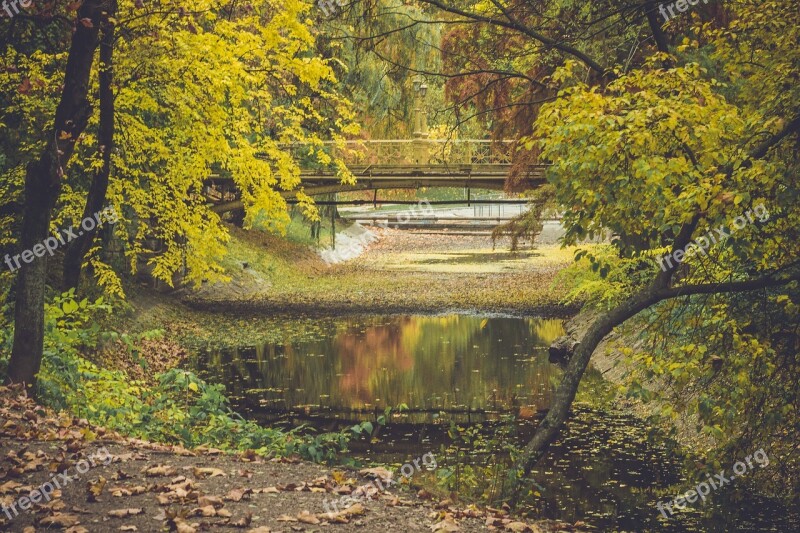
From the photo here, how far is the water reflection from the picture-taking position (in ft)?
51.8

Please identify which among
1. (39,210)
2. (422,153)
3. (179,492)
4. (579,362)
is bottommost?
(179,492)

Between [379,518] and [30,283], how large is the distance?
4869 millimetres

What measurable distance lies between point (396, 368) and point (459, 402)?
3.27 metres

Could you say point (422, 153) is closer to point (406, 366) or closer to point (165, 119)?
point (406, 366)

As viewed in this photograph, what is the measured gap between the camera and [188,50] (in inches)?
550

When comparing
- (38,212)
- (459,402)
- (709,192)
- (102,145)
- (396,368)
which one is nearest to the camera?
(709,192)

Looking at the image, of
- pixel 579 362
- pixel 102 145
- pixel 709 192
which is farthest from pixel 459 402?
pixel 709 192

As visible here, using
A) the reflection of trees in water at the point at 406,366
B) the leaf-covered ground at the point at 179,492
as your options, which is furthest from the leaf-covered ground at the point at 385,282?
the leaf-covered ground at the point at 179,492

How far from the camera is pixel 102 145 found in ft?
41.2

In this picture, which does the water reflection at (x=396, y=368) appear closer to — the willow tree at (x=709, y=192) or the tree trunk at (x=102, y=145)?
the tree trunk at (x=102, y=145)

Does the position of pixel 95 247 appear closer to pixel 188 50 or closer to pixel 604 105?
pixel 188 50

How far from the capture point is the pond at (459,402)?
10578mm

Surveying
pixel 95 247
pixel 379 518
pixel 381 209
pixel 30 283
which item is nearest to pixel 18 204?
pixel 95 247

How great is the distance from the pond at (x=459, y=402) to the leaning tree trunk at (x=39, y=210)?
4.45 m
